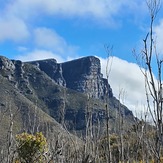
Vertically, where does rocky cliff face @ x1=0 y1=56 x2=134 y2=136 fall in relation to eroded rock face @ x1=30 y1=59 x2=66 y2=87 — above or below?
below

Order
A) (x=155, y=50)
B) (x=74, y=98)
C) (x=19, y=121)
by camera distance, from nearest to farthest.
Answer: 1. (x=155, y=50)
2. (x=19, y=121)
3. (x=74, y=98)


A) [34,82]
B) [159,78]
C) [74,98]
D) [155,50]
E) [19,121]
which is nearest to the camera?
[159,78]

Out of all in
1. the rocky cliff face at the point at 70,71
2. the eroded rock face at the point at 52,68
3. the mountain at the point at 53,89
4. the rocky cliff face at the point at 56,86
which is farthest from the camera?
the eroded rock face at the point at 52,68

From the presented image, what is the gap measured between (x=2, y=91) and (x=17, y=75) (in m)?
54.9

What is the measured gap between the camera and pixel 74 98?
381ft

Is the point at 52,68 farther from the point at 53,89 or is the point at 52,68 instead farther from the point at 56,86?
the point at 53,89

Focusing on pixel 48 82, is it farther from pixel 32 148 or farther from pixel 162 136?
pixel 162 136

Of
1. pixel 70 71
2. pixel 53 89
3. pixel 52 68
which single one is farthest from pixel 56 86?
pixel 70 71

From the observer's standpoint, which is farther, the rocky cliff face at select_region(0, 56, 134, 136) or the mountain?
the rocky cliff face at select_region(0, 56, 134, 136)

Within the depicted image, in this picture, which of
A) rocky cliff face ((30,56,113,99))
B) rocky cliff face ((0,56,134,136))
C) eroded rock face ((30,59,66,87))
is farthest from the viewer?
eroded rock face ((30,59,66,87))

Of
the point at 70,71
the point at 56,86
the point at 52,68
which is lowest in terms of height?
the point at 56,86

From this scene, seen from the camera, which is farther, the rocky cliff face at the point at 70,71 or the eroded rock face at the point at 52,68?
the eroded rock face at the point at 52,68

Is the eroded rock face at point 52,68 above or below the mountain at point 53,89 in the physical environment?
above

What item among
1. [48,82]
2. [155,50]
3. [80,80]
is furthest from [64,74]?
[155,50]
